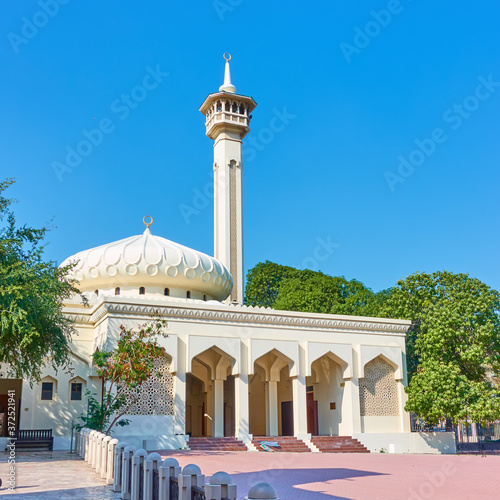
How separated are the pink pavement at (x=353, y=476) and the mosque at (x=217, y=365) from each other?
102 inches

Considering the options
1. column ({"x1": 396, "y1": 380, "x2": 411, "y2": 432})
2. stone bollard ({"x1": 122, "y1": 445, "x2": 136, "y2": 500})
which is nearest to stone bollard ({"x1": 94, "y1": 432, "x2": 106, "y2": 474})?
stone bollard ({"x1": 122, "y1": 445, "x2": 136, "y2": 500})

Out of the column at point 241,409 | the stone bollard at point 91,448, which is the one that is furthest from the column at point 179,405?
the stone bollard at point 91,448

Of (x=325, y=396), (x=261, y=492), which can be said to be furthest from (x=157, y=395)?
(x=261, y=492)

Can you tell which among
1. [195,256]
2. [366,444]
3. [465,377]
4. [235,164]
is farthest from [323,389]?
[235,164]

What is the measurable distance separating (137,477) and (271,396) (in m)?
14.2

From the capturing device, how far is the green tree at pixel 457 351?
65.6ft

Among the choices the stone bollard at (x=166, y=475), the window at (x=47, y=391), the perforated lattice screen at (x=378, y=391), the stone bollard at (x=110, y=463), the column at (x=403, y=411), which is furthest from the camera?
the column at (x=403, y=411)

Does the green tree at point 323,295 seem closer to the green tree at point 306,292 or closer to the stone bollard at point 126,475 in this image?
the green tree at point 306,292

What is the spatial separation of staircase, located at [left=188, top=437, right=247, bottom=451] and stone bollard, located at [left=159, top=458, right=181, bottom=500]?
1166 cm

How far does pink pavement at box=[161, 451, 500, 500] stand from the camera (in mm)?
9539

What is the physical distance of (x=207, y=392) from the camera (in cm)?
2344

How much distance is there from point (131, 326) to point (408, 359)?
42.8 ft

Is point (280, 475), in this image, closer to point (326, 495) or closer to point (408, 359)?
point (326, 495)

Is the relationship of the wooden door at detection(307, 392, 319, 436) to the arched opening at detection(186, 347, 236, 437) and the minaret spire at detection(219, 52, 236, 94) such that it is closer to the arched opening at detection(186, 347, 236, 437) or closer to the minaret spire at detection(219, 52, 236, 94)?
the arched opening at detection(186, 347, 236, 437)
